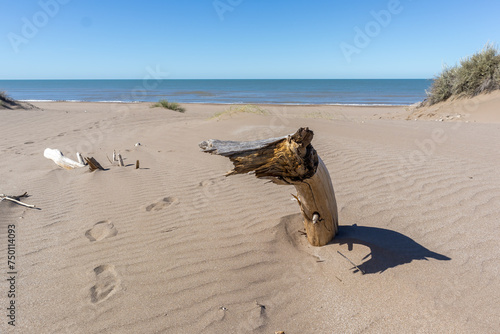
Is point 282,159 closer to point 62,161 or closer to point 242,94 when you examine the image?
point 62,161

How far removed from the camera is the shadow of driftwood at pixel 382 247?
2.60 meters

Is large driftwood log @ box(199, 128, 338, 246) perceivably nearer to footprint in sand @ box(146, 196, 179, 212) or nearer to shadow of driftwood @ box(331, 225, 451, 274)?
shadow of driftwood @ box(331, 225, 451, 274)

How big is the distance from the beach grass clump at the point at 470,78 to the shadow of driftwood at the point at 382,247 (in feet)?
44.4

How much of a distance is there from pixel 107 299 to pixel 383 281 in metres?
2.05

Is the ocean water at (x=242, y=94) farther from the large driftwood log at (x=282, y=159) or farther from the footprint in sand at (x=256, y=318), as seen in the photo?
the footprint in sand at (x=256, y=318)

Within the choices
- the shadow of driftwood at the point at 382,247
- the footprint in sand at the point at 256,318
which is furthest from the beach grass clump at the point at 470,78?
the footprint in sand at the point at 256,318

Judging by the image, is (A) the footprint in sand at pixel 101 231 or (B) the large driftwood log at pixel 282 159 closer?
(B) the large driftwood log at pixel 282 159

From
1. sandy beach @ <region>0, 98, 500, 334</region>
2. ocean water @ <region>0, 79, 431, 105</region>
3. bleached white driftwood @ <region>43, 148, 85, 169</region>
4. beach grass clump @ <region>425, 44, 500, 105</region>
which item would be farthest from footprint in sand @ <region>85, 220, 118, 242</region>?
ocean water @ <region>0, 79, 431, 105</region>

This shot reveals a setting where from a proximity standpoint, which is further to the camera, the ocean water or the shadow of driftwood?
the ocean water

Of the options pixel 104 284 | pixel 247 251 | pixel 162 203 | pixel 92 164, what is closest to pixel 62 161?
pixel 92 164

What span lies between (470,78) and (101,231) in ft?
51.4

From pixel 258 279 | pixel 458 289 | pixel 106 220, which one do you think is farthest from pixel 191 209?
pixel 458 289

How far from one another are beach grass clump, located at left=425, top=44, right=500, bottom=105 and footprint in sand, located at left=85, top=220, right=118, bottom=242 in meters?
15.3

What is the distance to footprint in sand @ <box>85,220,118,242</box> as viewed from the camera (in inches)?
123
